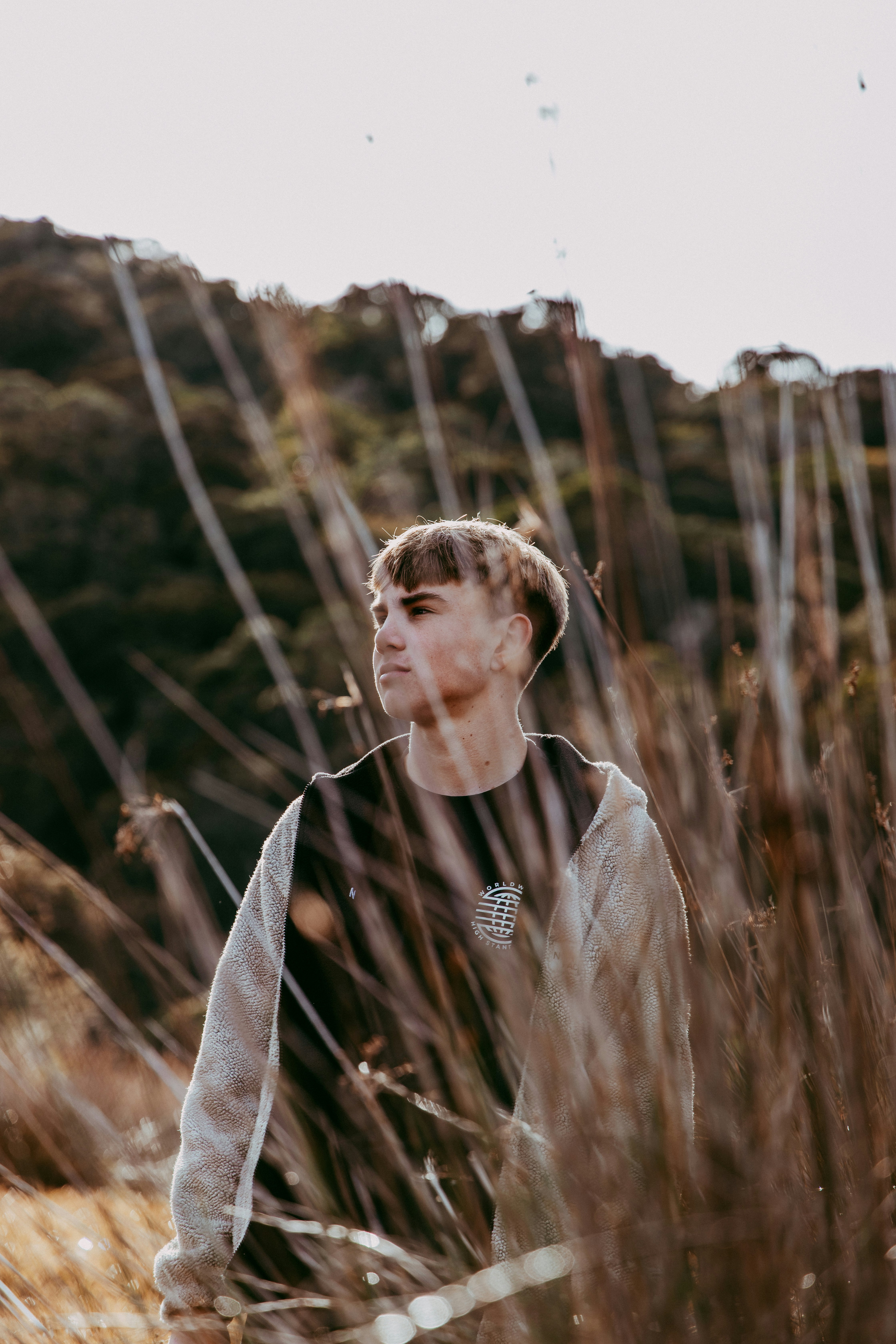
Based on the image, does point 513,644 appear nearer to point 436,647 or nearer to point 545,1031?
point 436,647

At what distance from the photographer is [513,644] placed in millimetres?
1299

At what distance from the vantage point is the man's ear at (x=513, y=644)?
4.17 ft

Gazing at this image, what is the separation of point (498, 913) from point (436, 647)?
1.21 ft

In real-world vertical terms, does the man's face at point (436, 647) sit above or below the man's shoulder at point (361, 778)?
above

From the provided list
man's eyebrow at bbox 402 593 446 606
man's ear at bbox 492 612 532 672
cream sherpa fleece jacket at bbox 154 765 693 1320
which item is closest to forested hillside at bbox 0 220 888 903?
man's ear at bbox 492 612 532 672

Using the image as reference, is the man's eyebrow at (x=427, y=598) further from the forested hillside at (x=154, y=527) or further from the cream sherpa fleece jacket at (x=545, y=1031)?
the forested hillside at (x=154, y=527)

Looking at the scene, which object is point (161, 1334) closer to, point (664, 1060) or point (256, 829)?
point (664, 1060)

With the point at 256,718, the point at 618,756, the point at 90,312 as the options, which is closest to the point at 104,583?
the point at 256,718

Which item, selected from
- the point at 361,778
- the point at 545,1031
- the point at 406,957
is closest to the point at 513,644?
the point at 361,778

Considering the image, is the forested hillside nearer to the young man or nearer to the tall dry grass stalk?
the young man

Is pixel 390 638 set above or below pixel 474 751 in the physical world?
above

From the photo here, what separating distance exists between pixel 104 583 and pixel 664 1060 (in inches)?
431

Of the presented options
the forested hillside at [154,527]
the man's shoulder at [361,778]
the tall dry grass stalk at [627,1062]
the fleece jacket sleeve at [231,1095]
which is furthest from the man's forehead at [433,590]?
the forested hillside at [154,527]

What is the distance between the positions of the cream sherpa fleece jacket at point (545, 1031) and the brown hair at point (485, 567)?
11.4 inches
